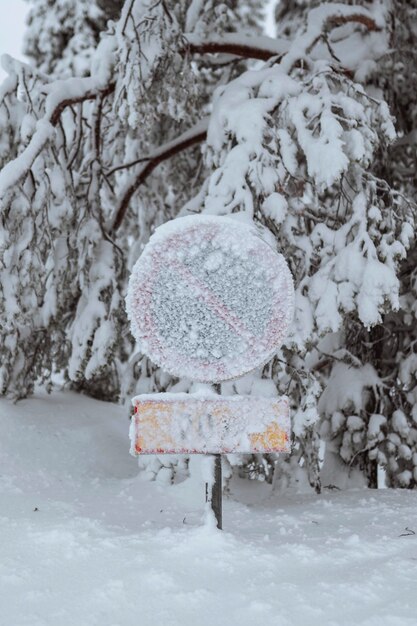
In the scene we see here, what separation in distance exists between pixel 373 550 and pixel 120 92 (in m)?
3.61

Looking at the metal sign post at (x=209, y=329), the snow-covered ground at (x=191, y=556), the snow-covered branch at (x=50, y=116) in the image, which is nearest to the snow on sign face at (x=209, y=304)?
the metal sign post at (x=209, y=329)

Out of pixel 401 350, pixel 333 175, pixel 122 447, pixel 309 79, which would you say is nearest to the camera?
pixel 333 175

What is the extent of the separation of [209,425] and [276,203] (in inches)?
74.3

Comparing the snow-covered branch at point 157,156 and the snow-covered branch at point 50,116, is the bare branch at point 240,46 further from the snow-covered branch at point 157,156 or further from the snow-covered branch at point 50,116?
the snow-covered branch at point 50,116

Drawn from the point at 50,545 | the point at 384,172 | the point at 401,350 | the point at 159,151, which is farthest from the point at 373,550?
the point at 159,151

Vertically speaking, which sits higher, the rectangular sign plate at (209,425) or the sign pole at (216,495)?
the rectangular sign plate at (209,425)

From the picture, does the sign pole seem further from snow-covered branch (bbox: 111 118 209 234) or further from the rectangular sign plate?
snow-covered branch (bbox: 111 118 209 234)

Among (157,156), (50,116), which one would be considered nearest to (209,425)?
(50,116)

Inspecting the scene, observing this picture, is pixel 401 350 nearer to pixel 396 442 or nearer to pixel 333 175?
pixel 396 442

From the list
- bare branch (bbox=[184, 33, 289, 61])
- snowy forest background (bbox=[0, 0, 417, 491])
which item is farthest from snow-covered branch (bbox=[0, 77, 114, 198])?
bare branch (bbox=[184, 33, 289, 61])

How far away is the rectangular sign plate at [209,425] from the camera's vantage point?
2863mm

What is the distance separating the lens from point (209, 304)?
2893 millimetres

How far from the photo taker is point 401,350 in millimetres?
5859

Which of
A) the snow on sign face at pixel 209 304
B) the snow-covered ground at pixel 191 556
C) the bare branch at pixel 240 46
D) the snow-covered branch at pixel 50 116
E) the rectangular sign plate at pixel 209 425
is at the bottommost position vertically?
the snow-covered ground at pixel 191 556
